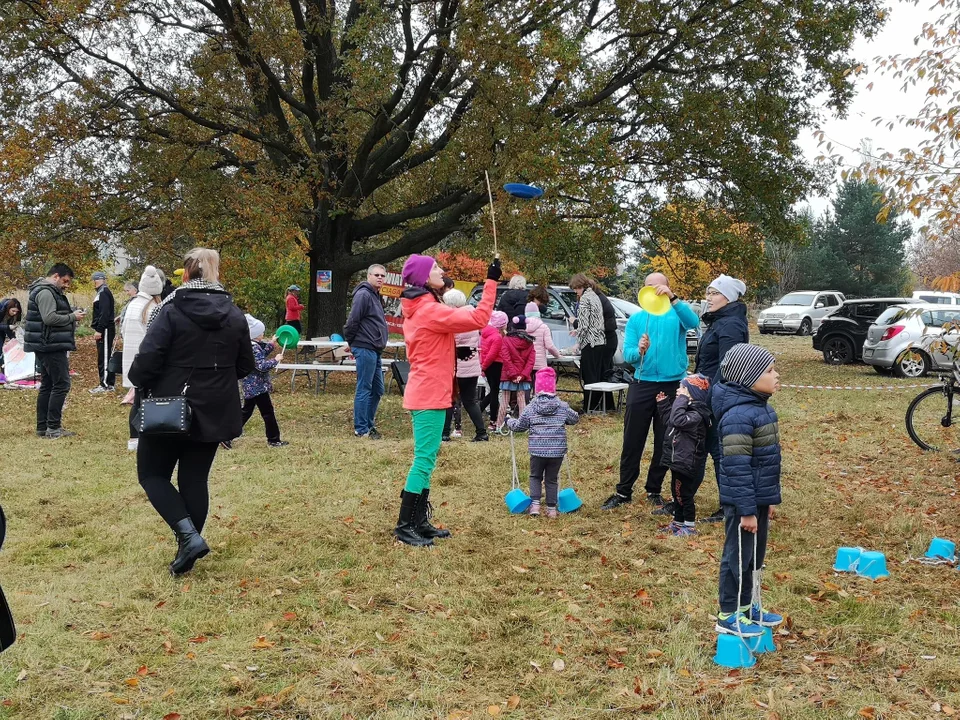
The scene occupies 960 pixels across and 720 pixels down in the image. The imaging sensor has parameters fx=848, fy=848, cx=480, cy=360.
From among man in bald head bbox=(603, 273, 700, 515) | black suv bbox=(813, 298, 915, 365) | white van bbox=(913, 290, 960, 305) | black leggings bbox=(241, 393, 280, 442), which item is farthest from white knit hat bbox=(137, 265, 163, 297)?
white van bbox=(913, 290, 960, 305)

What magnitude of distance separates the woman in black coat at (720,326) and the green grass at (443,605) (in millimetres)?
1231

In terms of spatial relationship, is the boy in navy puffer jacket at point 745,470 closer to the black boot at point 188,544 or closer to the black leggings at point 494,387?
the black boot at point 188,544

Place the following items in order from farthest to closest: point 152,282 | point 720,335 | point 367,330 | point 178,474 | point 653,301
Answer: point 367,330 < point 152,282 < point 653,301 < point 720,335 < point 178,474

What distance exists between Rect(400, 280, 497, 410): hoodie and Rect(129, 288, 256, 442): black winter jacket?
1.17 m

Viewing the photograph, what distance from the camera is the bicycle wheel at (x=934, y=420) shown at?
28.9ft

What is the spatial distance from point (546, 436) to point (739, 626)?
103 inches

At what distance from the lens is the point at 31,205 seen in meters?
16.5

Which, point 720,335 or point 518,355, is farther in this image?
point 518,355

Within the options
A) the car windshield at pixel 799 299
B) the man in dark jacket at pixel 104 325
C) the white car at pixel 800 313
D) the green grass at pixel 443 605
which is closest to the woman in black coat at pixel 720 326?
the green grass at pixel 443 605

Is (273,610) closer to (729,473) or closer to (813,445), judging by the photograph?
(729,473)

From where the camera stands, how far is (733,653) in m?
3.94

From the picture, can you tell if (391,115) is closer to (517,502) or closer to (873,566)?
(517,502)

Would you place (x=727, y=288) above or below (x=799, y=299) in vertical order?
below

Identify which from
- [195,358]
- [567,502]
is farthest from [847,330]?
[195,358]
